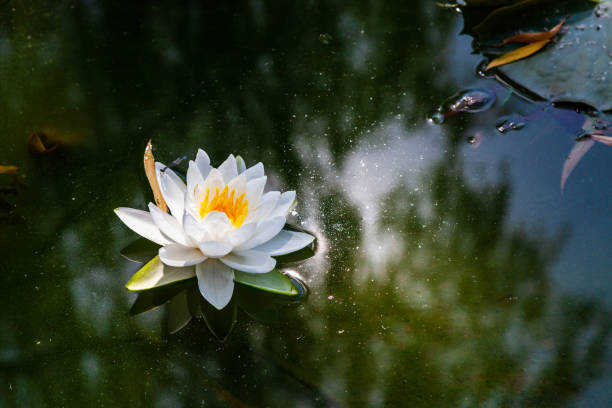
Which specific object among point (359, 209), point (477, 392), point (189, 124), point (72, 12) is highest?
point (72, 12)

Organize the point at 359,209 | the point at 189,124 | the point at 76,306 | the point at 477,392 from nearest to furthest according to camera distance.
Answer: the point at 477,392, the point at 76,306, the point at 359,209, the point at 189,124

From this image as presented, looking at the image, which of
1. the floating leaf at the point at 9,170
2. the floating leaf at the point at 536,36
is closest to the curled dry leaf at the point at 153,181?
the floating leaf at the point at 9,170

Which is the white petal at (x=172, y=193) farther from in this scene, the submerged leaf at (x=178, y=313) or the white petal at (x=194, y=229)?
the submerged leaf at (x=178, y=313)

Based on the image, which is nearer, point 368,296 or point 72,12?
point 368,296

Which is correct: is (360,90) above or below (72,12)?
below

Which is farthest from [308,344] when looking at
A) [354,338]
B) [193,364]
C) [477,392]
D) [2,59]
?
[2,59]

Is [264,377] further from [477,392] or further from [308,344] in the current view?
[477,392]

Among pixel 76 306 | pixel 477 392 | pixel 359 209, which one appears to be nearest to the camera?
pixel 477 392
